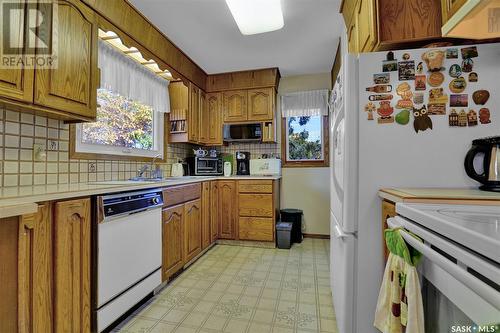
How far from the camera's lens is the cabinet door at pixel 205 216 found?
279 cm

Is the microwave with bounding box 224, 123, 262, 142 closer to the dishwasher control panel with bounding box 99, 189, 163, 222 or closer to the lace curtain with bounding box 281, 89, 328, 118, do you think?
the lace curtain with bounding box 281, 89, 328, 118

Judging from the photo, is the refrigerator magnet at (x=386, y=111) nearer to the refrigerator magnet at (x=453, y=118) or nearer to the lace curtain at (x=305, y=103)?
the refrigerator magnet at (x=453, y=118)

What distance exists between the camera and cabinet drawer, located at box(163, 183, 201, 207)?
81.6 inches

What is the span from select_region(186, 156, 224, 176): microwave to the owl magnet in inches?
102

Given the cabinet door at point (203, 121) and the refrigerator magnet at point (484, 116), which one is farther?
the cabinet door at point (203, 121)

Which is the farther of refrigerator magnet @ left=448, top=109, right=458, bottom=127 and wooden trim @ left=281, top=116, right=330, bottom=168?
wooden trim @ left=281, top=116, right=330, bottom=168

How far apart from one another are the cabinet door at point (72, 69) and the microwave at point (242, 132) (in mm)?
2007

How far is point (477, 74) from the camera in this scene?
3.87ft

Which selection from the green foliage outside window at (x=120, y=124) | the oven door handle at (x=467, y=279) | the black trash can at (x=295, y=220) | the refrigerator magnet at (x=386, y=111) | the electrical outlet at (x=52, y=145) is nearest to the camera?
the oven door handle at (x=467, y=279)

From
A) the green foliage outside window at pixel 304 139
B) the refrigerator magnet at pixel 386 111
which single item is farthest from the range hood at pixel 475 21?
the green foliage outside window at pixel 304 139

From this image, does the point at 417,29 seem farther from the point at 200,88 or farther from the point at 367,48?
the point at 200,88

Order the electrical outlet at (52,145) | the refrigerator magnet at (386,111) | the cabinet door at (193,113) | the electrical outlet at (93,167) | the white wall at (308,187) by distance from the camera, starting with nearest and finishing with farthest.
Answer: the refrigerator magnet at (386,111)
the electrical outlet at (52,145)
the electrical outlet at (93,167)
the cabinet door at (193,113)
the white wall at (308,187)

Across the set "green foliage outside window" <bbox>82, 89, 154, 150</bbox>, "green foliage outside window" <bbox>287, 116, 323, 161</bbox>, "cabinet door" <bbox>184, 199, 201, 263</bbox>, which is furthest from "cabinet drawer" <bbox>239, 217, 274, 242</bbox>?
"green foliage outside window" <bbox>82, 89, 154, 150</bbox>

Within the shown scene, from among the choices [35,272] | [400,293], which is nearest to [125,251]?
[35,272]
